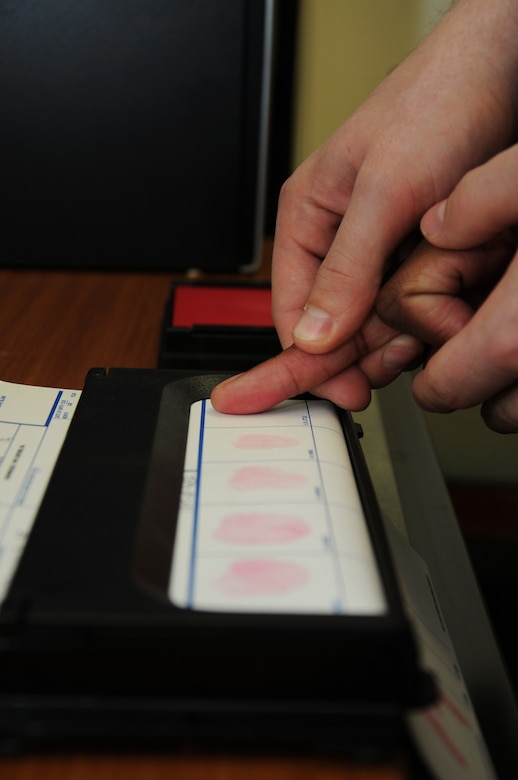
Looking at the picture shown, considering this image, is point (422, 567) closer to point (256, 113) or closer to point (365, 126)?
point (365, 126)

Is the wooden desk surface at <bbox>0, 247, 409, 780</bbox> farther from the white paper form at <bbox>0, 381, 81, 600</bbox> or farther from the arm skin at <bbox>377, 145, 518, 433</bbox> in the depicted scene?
the arm skin at <bbox>377, 145, 518, 433</bbox>

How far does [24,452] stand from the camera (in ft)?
1.36

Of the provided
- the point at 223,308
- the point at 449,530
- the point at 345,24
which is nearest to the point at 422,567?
the point at 449,530

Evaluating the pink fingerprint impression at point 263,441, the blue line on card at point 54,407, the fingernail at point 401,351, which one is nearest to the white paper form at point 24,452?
the blue line on card at point 54,407

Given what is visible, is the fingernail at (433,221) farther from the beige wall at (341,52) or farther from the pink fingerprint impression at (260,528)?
the beige wall at (341,52)

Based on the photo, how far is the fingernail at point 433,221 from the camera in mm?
484

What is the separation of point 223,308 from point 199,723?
1.62 feet

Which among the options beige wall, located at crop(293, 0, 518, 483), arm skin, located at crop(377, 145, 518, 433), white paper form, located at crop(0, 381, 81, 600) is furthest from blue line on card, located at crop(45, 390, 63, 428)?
beige wall, located at crop(293, 0, 518, 483)

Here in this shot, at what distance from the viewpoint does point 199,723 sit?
0.92 ft

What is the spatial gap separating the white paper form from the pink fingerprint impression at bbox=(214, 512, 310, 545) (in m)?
0.09

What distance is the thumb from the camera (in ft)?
1.41

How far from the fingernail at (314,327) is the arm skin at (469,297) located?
5cm

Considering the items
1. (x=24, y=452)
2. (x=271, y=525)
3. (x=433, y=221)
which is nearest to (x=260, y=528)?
(x=271, y=525)

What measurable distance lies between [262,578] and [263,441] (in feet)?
0.40
